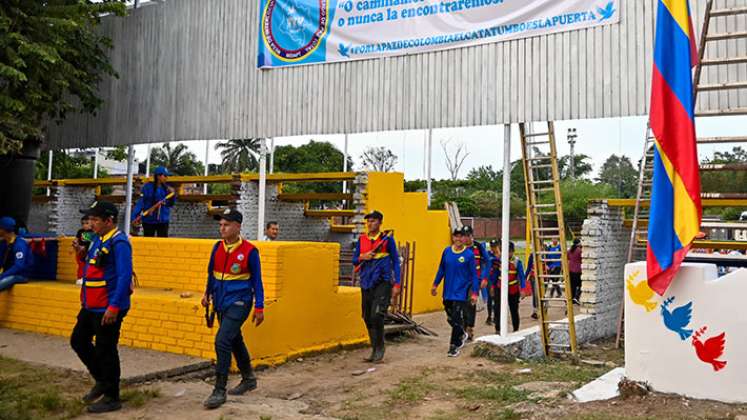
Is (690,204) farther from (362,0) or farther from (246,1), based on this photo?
(246,1)

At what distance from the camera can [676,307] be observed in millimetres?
5137

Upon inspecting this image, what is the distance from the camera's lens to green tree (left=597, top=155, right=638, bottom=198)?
47.7 meters

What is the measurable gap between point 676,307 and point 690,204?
2.85ft

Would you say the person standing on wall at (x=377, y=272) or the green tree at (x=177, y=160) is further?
the green tree at (x=177, y=160)

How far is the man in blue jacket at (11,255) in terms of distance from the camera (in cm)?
866

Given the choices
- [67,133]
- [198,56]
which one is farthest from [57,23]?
[67,133]

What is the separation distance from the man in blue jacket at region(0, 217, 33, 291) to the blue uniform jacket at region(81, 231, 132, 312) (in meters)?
3.88

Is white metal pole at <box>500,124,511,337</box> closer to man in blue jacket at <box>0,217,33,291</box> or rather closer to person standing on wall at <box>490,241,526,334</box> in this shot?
person standing on wall at <box>490,241,526,334</box>

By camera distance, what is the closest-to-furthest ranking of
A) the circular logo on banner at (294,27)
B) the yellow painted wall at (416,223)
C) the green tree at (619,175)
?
the circular logo on banner at (294,27)
the yellow painted wall at (416,223)
the green tree at (619,175)

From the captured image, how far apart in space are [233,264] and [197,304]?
5.38ft

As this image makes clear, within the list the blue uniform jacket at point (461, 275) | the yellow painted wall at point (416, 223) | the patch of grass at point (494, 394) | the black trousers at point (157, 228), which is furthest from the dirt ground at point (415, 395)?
the yellow painted wall at point (416, 223)

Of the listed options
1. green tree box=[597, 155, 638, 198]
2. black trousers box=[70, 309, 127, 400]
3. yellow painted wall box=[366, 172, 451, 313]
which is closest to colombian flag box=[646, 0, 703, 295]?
black trousers box=[70, 309, 127, 400]

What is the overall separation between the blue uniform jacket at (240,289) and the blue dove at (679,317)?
11.2ft

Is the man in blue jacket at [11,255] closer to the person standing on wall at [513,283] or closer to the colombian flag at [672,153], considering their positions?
the person standing on wall at [513,283]
